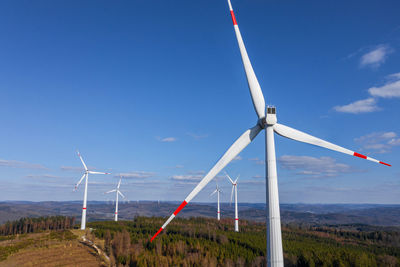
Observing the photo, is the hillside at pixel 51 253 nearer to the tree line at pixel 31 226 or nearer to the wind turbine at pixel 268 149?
the tree line at pixel 31 226

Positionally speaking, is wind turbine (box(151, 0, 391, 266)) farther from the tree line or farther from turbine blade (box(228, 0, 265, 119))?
the tree line

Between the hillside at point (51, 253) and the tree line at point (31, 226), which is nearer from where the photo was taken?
the hillside at point (51, 253)

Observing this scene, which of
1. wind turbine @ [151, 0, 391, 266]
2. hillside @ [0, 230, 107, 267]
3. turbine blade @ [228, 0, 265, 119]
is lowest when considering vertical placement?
hillside @ [0, 230, 107, 267]

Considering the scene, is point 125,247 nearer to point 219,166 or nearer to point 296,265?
point 296,265

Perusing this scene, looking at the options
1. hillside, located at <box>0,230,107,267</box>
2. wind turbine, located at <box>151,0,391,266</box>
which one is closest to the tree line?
hillside, located at <box>0,230,107,267</box>

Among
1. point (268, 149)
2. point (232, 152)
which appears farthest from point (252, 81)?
point (268, 149)

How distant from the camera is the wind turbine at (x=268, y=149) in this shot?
21906 millimetres

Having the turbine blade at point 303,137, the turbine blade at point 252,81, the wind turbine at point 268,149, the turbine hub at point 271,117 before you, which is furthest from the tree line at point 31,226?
the turbine hub at point 271,117

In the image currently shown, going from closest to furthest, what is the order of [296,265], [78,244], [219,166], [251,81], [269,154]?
[269,154], [219,166], [251,81], [296,265], [78,244]

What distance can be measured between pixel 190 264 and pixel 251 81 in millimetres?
68398

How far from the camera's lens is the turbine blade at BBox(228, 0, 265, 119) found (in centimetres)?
2793

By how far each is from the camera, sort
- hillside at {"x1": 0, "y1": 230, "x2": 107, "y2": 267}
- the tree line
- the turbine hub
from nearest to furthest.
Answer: the turbine hub < hillside at {"x1": 0, "y1": 230, "x2": 107, "y2": 267} < the tree line

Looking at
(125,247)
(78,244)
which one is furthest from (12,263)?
(125,247)

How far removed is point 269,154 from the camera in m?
24.4
